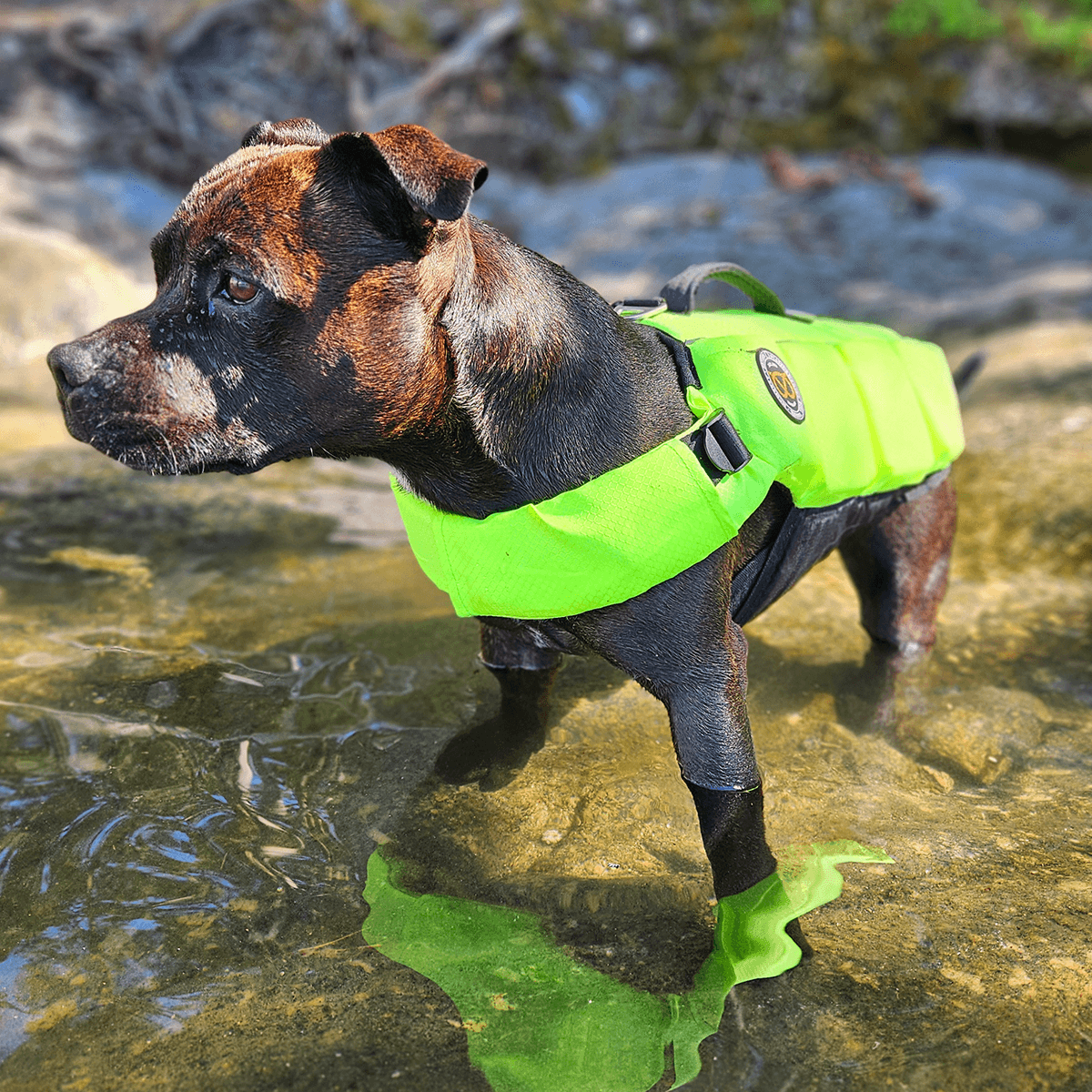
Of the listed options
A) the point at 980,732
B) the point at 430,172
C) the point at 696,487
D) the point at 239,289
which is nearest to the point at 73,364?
the point at 239,289

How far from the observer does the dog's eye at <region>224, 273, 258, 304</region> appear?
6.89ft

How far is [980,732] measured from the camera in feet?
10.8

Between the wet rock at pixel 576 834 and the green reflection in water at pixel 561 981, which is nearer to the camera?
the green reflection in water at pixel 561 981

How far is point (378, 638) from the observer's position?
370cm

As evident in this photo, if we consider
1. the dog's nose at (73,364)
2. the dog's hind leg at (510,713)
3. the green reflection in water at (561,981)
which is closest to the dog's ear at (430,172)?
the dog's nose at (73,364)

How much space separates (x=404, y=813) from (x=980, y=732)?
182 centimetres

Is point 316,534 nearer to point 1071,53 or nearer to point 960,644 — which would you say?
point 960,644

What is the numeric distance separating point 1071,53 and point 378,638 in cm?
1021

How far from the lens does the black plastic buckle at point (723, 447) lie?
239 cm

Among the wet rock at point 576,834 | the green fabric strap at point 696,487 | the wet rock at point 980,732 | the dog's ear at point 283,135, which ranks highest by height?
the dog's ear at point 283,135

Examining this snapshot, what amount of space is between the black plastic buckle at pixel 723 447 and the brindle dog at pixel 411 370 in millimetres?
80

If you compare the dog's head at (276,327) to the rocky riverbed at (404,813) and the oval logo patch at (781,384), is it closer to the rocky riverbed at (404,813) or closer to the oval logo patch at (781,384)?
the oval logo patch at (781,384)

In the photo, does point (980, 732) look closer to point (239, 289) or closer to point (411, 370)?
point (411, 370)

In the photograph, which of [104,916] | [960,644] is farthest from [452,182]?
[960,644]
